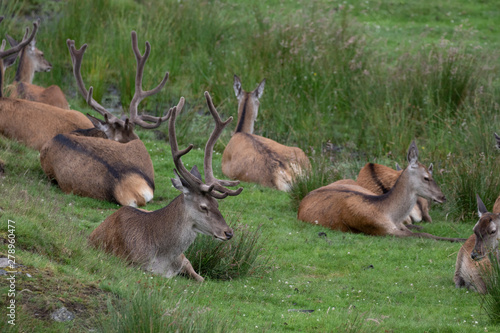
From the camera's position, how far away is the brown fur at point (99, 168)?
9320 millimetres

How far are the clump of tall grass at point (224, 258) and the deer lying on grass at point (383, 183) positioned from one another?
3.45 metres

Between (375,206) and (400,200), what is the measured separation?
344mm

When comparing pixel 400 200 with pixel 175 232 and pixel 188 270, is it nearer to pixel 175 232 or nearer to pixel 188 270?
pixel 188 270

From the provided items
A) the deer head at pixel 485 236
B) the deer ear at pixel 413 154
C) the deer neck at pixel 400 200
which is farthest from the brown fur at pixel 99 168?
the deer head at pixel 485 236

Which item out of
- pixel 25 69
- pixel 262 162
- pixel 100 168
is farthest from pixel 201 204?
pixel 25 69

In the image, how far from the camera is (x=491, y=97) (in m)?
14.2

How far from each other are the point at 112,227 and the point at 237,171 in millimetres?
4871

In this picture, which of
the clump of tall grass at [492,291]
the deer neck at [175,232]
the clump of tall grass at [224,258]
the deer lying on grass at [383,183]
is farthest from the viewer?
the deer lying on grass at [383,183]

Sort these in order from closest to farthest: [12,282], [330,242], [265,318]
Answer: [12,282] < [265,318] < [330,242]

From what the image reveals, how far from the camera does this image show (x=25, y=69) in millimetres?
14375

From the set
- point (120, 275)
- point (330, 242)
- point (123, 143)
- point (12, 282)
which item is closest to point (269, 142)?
point (123, 143)

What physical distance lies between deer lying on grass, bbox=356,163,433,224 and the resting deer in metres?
0.87

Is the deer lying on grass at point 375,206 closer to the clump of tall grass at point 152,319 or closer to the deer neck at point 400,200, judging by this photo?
the deer neck at point 400,200

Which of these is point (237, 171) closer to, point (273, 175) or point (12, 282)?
point (273, 175)
